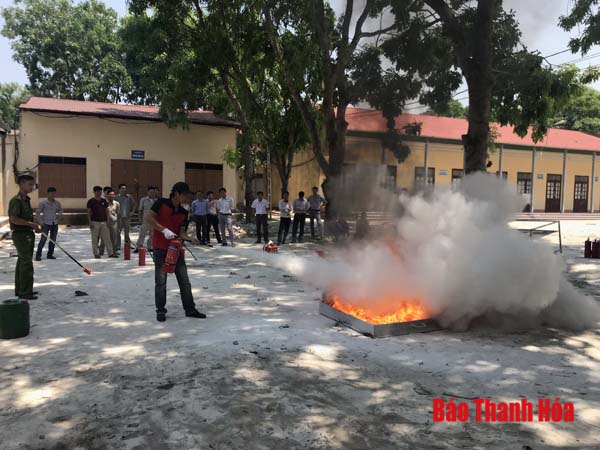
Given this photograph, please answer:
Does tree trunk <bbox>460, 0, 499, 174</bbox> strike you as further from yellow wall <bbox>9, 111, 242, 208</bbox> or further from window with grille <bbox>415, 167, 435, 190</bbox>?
yellow wall <bbox>9, 111, 242, 208</bbox>

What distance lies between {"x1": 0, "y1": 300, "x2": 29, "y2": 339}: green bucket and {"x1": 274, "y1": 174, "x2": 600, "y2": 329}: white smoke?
13.5ft

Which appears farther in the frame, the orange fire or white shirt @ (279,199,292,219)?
white shirt @ (279,199,292,219)

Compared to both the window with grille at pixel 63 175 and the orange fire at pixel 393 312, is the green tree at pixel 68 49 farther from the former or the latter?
the orange fire at pixel 393 312

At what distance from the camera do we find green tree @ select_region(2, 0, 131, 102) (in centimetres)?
3019

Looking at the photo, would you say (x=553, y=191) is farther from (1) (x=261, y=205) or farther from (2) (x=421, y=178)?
(2) (x=421, y=178)

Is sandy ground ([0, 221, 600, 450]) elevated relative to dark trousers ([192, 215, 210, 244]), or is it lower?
lower

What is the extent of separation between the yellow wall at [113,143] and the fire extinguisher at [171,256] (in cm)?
1623

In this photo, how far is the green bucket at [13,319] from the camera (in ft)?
17.3

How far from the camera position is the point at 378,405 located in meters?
3.78

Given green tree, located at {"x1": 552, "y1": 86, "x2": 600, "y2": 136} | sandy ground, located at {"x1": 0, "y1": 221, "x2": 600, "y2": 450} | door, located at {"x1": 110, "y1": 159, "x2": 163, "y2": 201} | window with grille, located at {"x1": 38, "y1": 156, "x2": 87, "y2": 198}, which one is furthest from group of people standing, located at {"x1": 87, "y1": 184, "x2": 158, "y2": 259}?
green tree, located at {"x1": 552, "y1": 86, "x2": 600, "y2": 136}

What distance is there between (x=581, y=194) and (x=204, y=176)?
89.5ft

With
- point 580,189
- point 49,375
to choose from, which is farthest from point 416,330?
point 580,189

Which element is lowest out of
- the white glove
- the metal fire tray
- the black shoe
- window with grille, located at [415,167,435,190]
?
the black shoe

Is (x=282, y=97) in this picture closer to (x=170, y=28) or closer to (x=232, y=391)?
(x=170, y=28)
